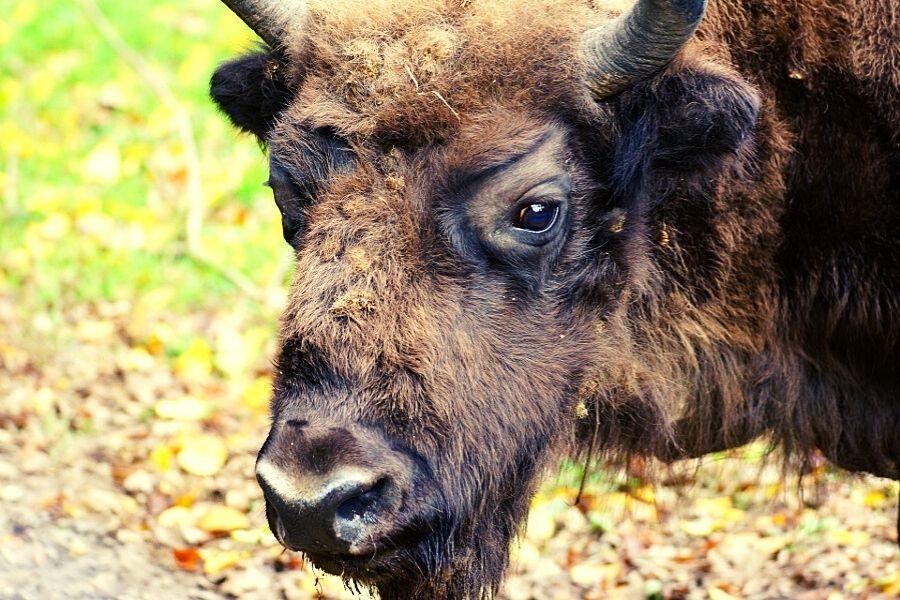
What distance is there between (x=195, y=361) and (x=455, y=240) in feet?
15.8

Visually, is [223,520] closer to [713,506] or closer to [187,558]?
[187,558]

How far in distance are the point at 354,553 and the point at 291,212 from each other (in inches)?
53.4

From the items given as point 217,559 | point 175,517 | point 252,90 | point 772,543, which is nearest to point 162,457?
point 175,517

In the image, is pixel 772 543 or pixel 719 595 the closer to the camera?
pixel 719 595

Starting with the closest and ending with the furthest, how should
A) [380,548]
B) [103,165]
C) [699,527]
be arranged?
1. [380,548]
2. [699,527]
3. [103,165]

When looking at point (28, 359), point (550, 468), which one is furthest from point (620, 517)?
point (28, 359)

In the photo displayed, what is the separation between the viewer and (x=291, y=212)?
4.41 metres

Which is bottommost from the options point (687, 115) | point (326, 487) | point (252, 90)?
point (326, 487)

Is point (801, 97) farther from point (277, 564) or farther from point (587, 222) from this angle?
point (277, 564)

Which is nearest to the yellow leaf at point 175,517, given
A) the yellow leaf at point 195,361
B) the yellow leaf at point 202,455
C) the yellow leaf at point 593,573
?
the yellow leaf at point 202,455

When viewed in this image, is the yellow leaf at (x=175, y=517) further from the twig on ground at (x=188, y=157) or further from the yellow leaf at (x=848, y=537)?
the yellow leaf at (x=848, y=537)

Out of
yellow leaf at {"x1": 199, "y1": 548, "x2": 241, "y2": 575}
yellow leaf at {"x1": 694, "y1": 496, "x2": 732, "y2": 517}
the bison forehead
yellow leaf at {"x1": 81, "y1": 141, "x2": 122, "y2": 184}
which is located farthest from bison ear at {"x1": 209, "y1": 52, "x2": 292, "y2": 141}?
yellow leaf at {"x1": 81, "y1": 141, "x2": 122, "y2": 184}

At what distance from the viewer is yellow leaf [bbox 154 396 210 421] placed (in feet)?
25.5

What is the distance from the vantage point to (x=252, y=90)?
16.7ft
